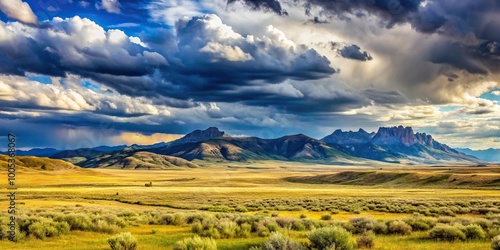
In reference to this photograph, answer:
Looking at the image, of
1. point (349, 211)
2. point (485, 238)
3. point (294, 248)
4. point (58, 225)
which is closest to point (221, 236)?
point (294, 248)

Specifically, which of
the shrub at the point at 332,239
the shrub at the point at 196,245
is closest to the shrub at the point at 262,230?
the shrub at the point at 332,239

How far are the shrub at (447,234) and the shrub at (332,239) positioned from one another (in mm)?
6358

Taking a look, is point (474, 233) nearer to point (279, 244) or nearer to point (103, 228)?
point (279, 244)

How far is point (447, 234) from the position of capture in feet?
60.4

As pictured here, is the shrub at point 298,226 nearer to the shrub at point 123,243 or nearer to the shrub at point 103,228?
the shrub at point 123,243

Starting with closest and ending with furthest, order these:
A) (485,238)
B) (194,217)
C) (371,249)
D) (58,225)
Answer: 1. (371,249)
2. (485,238)
3. (58,225)
4. (194,217)

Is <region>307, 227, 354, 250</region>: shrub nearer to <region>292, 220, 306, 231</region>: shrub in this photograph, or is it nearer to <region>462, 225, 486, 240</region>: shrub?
<region>292, 220, 306, 231</region>: shrub

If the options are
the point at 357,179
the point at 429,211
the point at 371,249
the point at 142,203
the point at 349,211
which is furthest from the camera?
the point at 357,179

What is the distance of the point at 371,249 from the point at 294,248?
408 cm

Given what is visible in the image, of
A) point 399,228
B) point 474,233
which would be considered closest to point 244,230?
point 399,228

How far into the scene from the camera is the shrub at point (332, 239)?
14.5 meters

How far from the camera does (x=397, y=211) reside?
4225 centimetres

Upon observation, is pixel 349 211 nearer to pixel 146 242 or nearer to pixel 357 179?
pixel 146 242

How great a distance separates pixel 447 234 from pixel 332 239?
7006mm
